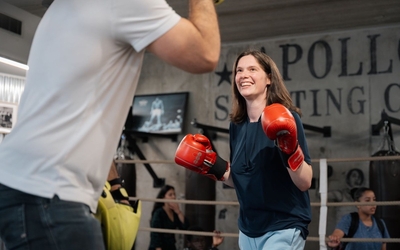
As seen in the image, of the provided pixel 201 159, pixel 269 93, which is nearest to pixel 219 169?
pixel 201 159

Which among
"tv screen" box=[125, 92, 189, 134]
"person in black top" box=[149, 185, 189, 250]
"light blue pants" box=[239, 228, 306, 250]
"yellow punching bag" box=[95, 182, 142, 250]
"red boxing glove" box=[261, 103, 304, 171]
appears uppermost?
"tv screen" box=[125, 92, 189, 134]

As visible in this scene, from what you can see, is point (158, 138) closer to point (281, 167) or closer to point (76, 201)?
point (281, 167)

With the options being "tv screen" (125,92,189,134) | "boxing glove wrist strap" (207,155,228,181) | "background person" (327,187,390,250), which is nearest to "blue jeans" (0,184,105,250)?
"boxing glove wrist strap" (207,155,228,181)

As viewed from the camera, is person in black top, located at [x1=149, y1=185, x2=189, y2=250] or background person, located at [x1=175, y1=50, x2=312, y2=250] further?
person in black top, located at [x1=149, y1=185, x2=189, y2=250]

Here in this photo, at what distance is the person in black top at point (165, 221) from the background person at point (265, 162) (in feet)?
10.0

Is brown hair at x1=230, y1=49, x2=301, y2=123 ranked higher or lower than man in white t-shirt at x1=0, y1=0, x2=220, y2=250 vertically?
higher

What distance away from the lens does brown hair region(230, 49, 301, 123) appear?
7.25 ft

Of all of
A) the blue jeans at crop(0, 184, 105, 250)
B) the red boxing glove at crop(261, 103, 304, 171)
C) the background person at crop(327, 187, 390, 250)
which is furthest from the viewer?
the background person at crop(327, 187, 390, 250)

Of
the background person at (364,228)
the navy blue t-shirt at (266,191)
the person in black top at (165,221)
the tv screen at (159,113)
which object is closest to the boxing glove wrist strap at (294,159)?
the navy blue t-shirt at (266,191)

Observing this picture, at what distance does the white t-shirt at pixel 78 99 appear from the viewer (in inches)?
37.1

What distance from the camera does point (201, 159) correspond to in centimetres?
232

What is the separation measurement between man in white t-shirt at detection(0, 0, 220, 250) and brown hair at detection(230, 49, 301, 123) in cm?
121

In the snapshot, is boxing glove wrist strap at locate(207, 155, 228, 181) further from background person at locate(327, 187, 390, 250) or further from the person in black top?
the person in black top

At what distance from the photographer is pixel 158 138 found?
721cm
